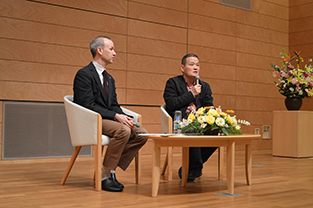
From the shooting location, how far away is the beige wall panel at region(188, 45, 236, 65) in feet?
21.4

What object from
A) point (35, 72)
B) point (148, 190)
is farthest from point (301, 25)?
point (148, 190)

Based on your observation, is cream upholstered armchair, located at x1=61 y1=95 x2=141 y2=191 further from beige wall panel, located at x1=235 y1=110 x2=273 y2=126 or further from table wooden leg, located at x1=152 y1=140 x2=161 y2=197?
beige wall panel, located at x1=235 y1=110 x2=273 y2=126

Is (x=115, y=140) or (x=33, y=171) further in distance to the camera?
(x=33, y=171)

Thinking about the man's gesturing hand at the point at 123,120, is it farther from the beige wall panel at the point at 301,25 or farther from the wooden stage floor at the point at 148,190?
the beige wall panel at the point at 301,25

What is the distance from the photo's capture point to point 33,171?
405 centimetres

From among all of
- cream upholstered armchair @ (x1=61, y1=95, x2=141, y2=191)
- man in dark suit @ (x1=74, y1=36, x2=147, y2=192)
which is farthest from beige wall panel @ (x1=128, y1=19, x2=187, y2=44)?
cream upholstered armchair @ (x1=61, y1=95, x2=141, y2=191)

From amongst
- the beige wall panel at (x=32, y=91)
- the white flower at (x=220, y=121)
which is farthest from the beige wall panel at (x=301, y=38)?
the white flower at (x=220, y=121)

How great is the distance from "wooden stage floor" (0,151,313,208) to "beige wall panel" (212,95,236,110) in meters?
2.50

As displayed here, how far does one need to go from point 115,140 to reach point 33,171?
5.08ft

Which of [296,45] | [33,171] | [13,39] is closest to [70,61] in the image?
[13,39]

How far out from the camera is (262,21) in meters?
7.47

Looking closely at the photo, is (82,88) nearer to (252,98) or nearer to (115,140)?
(115,140)

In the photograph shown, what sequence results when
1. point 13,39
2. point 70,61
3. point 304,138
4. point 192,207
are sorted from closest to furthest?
point 192,207 → point 13,39 → point 70,61 → point 304,138

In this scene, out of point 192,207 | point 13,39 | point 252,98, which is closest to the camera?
point 192,207
